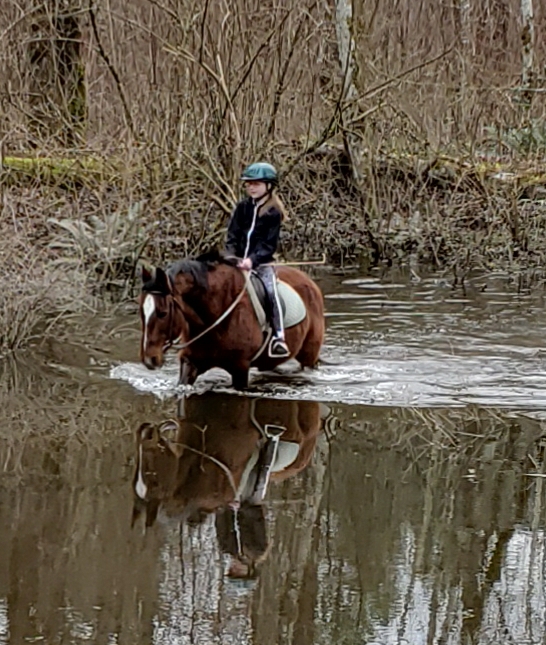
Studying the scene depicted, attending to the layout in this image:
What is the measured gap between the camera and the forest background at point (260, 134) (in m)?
17.8

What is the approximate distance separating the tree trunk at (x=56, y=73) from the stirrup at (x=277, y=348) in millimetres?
7949

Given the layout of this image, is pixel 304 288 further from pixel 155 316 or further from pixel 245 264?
pixel 155 316

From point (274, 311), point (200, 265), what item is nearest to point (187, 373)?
point (274, 311)

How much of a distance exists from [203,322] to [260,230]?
3.29 feet

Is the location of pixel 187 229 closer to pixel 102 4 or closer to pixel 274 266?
pixel 102 4

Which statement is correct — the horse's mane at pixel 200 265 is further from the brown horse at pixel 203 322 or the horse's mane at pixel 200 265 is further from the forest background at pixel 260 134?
the forest background at pixel 260 134

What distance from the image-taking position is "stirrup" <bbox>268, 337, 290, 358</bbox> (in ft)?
37.7

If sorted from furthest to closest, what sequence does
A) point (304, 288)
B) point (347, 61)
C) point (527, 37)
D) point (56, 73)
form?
point (527, 37), point (56, 73), point (347, 61), point (304, 288)

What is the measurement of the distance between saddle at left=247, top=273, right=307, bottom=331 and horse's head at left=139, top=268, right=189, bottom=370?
1.01 metres

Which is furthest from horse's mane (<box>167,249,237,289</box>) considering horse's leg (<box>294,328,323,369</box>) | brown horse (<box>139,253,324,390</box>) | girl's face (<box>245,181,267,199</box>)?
horse's leg (<box>294,328,323,369</box>)

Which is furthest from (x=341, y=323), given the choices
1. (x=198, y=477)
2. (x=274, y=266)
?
(x=198, y=477)

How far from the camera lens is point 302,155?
64.2ft

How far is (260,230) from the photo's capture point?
439 inches

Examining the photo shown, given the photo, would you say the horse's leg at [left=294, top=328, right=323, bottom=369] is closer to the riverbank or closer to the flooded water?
the flooded water
